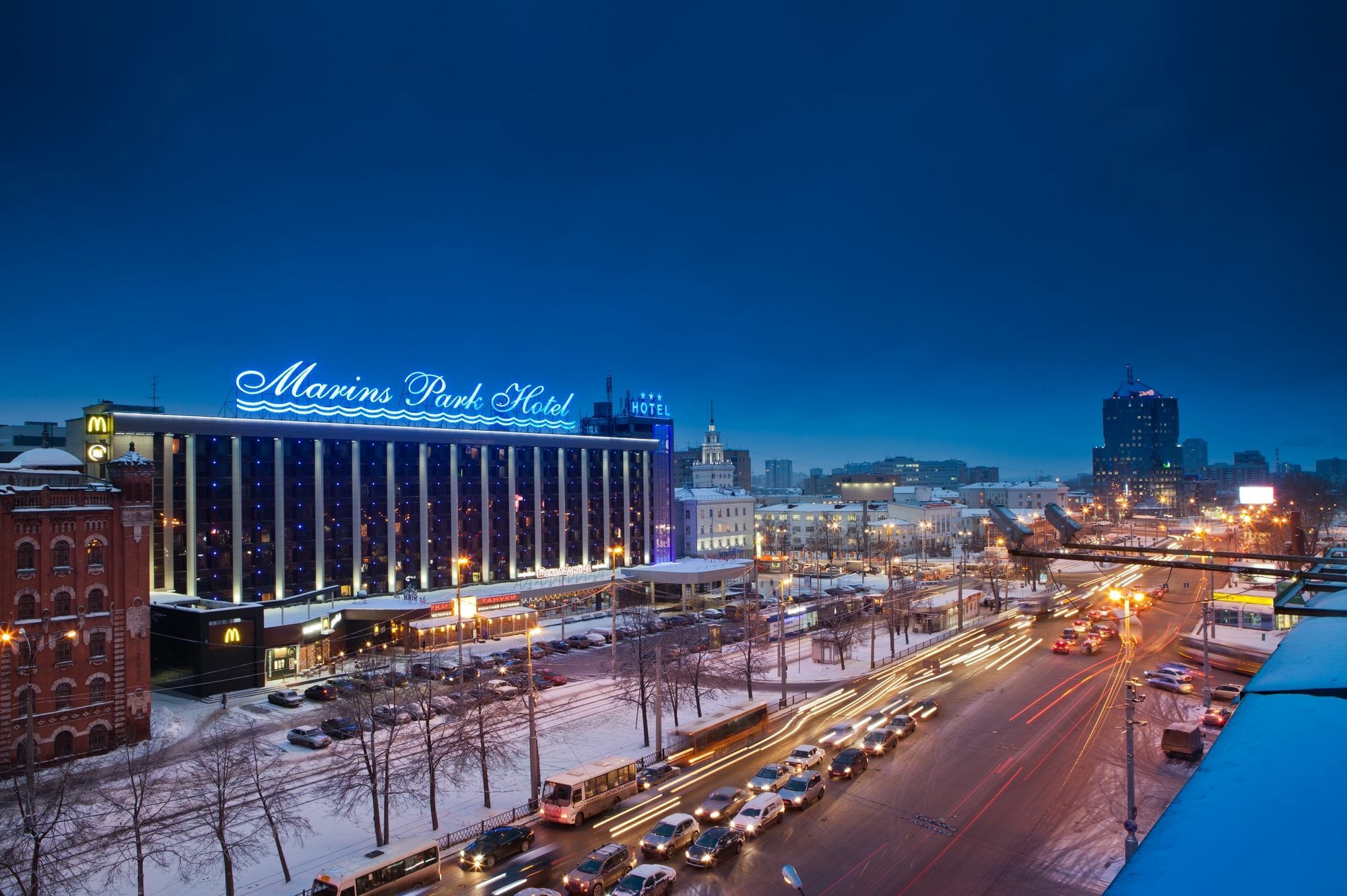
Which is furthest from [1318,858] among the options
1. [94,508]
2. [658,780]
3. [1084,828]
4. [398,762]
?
[94,508]

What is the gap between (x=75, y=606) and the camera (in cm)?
3497

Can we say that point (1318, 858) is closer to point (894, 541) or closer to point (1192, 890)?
point (1192, 890)

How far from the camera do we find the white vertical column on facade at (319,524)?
68125 millimetres

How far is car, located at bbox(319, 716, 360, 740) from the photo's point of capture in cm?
3531

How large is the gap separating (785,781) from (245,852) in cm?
1713

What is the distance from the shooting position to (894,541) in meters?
127

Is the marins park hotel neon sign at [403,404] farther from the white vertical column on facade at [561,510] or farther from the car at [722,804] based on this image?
the car at [722,804]

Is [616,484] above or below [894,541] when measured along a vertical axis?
above

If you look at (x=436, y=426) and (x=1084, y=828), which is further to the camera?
(x=436, y=426)

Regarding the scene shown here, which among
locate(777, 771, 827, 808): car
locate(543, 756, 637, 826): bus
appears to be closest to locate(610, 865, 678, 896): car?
locate(543, 756, 637, 826): bus

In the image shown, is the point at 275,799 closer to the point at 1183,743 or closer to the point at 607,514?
the point at 1183,743

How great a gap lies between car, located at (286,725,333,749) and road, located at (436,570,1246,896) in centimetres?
1323

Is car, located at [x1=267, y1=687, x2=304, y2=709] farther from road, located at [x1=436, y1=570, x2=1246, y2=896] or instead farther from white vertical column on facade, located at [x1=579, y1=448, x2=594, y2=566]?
white vertical column on facade, located at [x1=579, y1=448, x2=594, y2=566]

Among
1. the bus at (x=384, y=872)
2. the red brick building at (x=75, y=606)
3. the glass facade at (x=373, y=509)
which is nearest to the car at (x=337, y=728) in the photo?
the red brick building at (x=75, y=606)
